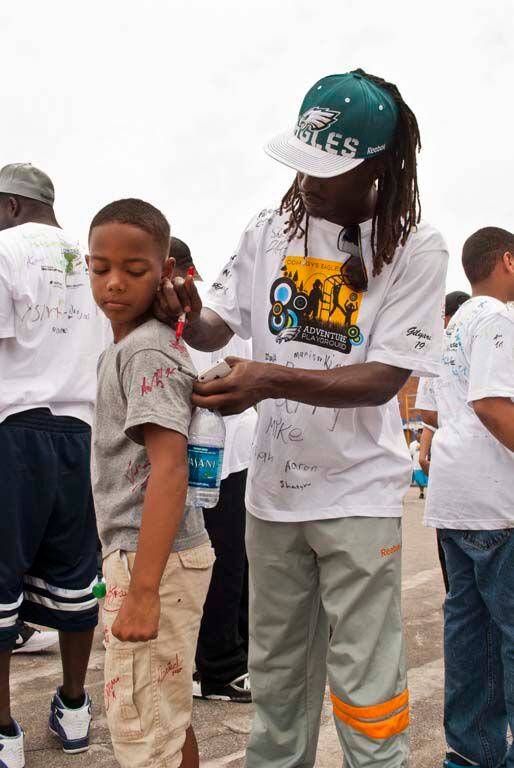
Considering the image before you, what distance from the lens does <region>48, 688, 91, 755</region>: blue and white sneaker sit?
3268 millimetres

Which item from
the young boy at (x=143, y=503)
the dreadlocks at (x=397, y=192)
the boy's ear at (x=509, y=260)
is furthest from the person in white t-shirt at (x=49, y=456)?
the boy's ear at (x=509, y=260)

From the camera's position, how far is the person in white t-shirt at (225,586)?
3.94 m

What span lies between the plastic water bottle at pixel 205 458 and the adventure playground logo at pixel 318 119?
0.89m

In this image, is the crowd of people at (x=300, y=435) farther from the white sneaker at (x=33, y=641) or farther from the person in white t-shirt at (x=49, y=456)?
the white sneaker at (x=33, y=641)

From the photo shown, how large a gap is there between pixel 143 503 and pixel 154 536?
14 centimetres

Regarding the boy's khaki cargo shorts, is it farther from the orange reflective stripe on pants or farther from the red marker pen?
the red marker pen

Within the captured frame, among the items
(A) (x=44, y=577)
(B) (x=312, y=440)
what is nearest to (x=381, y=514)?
(B) (x=312, y=440)

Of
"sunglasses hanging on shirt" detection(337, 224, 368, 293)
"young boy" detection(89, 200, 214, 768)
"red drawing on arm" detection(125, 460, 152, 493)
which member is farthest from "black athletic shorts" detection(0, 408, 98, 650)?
"sunglasses hanging on shirt" detection(337, 224, 368, 293)

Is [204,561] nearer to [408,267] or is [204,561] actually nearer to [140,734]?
[140,734]

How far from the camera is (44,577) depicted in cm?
340

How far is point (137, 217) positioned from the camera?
2260 mm
